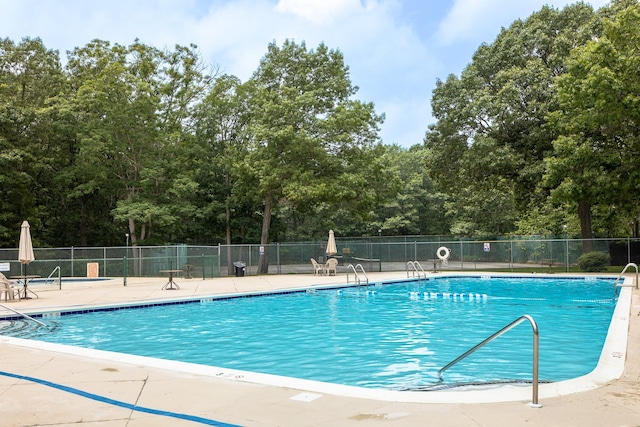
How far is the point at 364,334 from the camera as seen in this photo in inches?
422

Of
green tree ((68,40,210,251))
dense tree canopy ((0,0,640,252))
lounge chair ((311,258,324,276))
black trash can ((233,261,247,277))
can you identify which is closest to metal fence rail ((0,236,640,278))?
black trash can ((233,261,247,277))

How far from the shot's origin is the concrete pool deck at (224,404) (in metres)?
4.25

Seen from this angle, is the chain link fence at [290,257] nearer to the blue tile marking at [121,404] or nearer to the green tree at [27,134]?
the green tree at [27,134]

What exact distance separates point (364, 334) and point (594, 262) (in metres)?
19.0

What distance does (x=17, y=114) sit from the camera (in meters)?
32.0

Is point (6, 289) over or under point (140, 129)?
under

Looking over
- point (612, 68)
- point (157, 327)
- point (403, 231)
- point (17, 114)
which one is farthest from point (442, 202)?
point (157, 327)

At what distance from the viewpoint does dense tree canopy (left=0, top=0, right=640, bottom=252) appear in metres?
25.1

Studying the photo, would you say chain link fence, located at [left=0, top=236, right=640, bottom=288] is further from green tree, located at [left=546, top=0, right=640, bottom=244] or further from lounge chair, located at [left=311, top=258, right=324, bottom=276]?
green tree, located at [left=546, top=0, right=640, bottom=244]

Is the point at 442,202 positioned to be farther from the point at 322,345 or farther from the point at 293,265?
the point at 322,345

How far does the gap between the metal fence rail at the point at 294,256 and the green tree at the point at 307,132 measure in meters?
1.93

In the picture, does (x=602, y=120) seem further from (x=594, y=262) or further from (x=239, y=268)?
(x=239, y=268)

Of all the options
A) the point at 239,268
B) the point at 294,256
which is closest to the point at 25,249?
the point at 239,268

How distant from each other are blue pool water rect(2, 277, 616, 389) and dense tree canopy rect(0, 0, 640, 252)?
37.5ft
